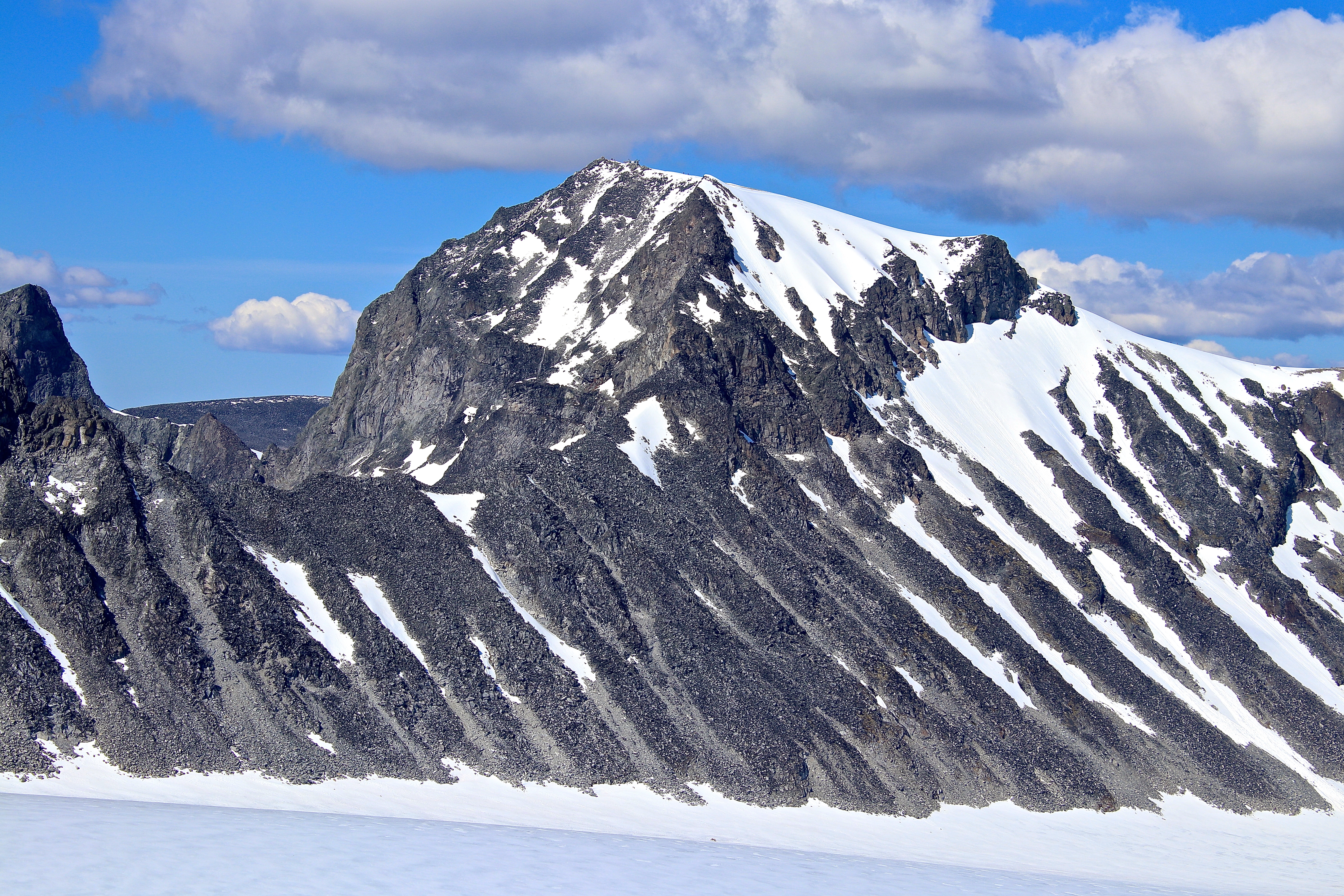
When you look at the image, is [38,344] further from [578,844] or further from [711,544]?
[578,844]

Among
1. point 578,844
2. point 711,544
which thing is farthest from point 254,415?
point 578,844

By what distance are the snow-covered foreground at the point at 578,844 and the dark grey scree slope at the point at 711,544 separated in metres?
1.91

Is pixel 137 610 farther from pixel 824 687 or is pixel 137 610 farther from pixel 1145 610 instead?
pixel 1145 610

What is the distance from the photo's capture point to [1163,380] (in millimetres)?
127938

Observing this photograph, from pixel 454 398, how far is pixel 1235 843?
78882 millimetres

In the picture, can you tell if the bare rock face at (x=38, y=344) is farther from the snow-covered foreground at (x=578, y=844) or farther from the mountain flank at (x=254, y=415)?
the snow-covered foreground at (x=578, y=844)

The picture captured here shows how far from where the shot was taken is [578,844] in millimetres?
41469

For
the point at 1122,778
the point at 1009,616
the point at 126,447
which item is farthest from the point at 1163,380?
the point at 126,447

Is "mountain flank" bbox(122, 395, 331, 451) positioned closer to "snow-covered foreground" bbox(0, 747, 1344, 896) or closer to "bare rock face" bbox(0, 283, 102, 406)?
"bare rock face" bbox(0, 283, 102, 406)

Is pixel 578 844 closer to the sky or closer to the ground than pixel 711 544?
closer to the ground

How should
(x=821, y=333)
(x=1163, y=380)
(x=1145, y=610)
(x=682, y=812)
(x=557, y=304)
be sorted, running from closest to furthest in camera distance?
1. (x=682, y=812)
2. (x=1145, y=610)
3. (x=821, y=333)
4. (x=557, y=304)
5. (x=1163, y=380)

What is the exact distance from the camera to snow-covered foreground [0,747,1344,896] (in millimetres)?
32719

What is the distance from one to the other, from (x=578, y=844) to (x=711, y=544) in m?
38.5

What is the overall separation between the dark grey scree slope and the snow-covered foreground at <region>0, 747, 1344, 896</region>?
1.91 meters
